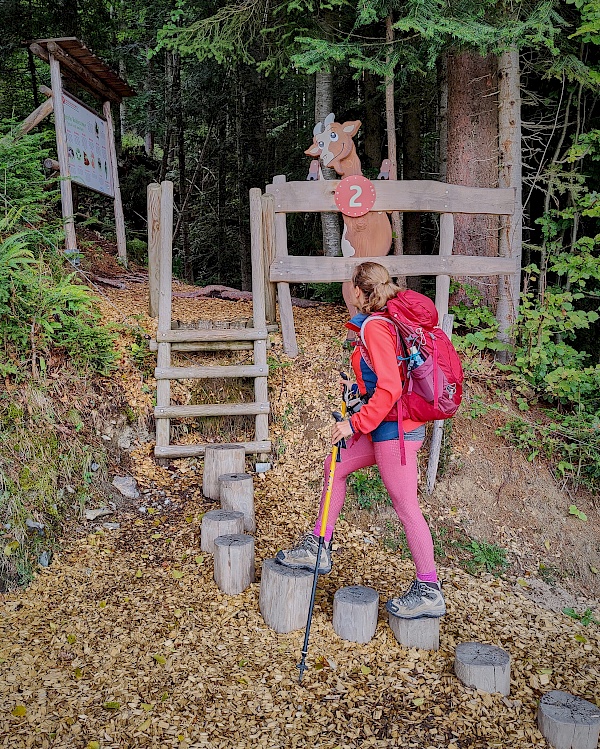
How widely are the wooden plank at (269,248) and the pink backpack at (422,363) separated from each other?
10.5ft

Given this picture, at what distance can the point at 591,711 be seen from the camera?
9.78 feet

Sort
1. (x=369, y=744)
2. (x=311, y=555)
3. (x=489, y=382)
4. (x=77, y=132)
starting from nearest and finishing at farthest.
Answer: (x=369, y=744) < (x=311, y=555) < (x=489, y=382) < (x=77, y=132)

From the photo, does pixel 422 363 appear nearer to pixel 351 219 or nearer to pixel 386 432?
pixel 386 432

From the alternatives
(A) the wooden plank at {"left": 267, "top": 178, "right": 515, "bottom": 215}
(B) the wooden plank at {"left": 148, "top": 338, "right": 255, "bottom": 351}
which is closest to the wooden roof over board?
(A) the wooden plank at {"left": 267, "top": 178, "right": 515, "bottom": 215}

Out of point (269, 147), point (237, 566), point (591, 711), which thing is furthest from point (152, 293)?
point (269, 147)

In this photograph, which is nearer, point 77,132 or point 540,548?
point 540,548

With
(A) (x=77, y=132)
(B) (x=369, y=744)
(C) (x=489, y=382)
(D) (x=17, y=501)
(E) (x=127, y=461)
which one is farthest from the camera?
(A) (x=77, y=132)

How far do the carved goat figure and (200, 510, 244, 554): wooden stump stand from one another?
271 cm

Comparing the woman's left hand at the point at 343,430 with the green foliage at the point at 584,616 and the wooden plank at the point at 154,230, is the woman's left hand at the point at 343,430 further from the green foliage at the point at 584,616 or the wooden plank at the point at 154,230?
the wooden plank at the point at 154,230

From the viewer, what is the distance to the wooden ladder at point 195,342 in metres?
5.57

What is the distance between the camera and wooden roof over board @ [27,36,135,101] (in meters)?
7.45

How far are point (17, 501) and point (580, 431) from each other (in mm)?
5166

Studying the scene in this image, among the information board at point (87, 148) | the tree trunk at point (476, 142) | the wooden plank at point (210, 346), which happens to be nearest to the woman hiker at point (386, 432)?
the wooden plank at point (210, 346)

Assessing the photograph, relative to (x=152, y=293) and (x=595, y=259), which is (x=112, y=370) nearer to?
(x=152, y=293)
